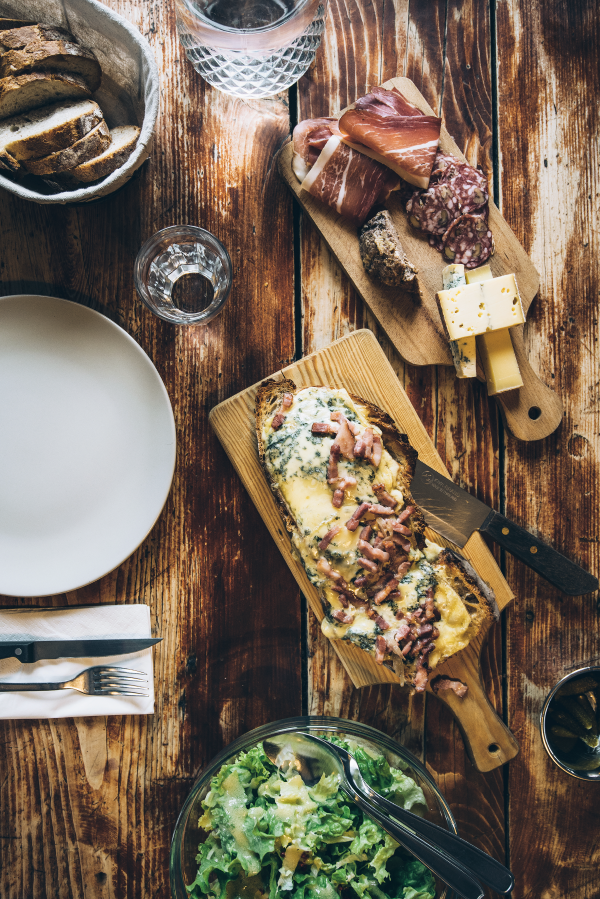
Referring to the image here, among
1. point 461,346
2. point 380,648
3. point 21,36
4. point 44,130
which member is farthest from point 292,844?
point 21,36

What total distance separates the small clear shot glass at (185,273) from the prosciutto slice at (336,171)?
36 cm

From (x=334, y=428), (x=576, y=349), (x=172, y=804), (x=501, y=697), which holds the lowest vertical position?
(x=172, y=804)

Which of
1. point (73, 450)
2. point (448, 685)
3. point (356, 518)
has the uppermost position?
point (73, 450)

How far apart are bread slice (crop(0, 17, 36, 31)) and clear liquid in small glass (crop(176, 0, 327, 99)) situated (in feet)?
1.33

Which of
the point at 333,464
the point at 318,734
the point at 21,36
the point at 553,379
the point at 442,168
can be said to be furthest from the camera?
the point at 553,379

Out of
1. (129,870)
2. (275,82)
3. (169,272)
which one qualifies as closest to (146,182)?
(169,272)

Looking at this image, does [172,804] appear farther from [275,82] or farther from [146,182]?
[275,82]

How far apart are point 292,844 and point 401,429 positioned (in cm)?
121

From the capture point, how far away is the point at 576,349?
2002 millimetres

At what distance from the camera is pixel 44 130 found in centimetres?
151

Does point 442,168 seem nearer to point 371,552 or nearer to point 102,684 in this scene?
point 371,552

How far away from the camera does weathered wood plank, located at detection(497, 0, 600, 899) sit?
1.96m

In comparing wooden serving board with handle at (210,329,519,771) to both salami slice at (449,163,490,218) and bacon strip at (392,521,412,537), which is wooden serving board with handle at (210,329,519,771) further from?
salami slice at (449,163,490,218)

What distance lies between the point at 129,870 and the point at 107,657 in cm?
72
